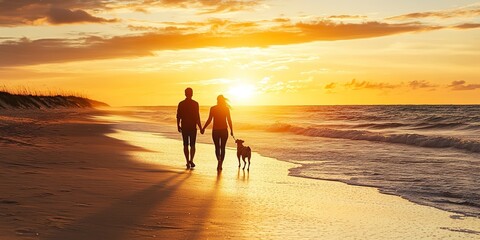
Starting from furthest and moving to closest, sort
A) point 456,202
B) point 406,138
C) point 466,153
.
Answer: point 406,138, point 466,153, point 456,202

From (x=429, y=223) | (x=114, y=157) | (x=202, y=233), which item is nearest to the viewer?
(x=202, y=233)

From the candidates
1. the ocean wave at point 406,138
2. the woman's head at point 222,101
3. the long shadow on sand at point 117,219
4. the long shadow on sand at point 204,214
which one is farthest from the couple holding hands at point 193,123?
the ocean wave at point 406,138

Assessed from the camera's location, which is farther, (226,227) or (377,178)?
(377,178)

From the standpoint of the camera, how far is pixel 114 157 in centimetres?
1591

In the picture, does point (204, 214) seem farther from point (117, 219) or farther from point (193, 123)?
point (193, 123)

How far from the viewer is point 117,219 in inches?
274

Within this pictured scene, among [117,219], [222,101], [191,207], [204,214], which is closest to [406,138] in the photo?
[222,101]

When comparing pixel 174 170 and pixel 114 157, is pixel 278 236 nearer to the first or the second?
pixel 174 170

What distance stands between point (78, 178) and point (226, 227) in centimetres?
445

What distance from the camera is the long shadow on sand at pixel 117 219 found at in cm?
604

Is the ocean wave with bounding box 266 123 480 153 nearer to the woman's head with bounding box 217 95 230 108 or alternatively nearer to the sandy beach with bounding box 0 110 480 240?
the woman's head with bounding box 217 95 230 108

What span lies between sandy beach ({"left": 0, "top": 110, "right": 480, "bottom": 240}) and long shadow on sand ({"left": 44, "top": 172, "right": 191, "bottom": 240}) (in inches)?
0.5

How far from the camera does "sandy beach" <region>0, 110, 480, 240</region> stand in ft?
21.5

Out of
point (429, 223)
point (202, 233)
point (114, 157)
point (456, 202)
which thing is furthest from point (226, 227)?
point (114, 157)
